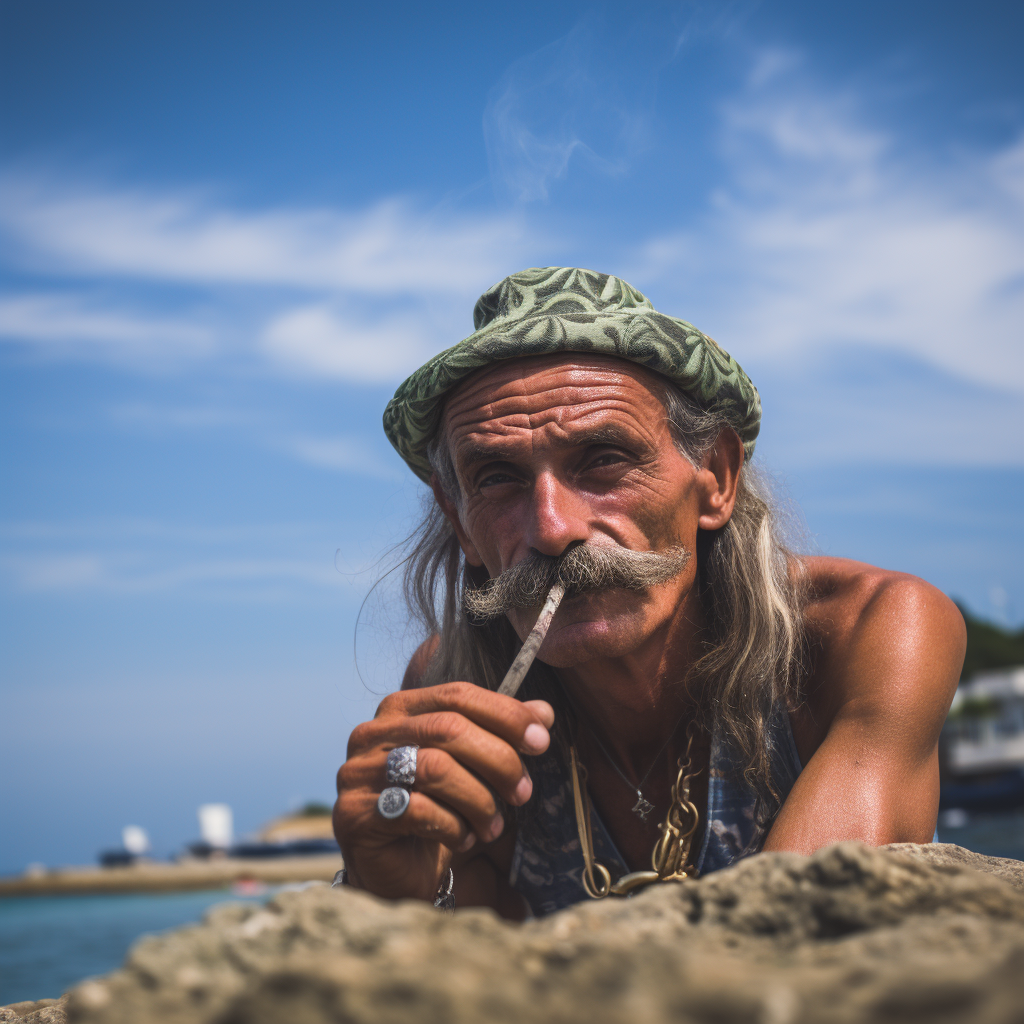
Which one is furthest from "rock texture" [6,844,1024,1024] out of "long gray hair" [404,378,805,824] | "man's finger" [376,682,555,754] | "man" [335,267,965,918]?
"long gray hair" [404,378,805,824]

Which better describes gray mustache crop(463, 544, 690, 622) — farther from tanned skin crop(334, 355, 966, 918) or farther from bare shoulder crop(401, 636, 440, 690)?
bare shoulder crop(401, 636, 440, 690)

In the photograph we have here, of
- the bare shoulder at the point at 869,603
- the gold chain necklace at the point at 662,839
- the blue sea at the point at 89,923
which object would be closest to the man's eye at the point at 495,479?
the gold chain necklace at the point at 662,839

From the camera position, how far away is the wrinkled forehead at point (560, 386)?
8.35ft

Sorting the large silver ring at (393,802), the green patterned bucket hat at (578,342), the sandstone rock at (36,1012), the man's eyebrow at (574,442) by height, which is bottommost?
the sandstone rock at (36,1012)

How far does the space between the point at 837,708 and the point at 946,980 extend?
5.88ft

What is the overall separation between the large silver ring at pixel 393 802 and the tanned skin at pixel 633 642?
1.8 inches

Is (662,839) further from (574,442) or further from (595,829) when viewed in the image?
(574,442)

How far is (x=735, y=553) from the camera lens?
2.78 meters

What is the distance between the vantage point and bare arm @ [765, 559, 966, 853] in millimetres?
1918

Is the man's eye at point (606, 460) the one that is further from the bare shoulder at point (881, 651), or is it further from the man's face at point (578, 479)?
the bare shoulder at point (881, 651)

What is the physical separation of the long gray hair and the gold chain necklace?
17 centimetres

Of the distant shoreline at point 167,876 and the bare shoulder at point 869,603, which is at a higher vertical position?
the bare shoulder at point 869,603

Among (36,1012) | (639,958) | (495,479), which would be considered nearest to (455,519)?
(495,479)

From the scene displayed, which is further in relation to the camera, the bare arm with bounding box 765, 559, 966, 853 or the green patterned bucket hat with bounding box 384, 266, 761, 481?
the green patterned bucket hat with bounding box 384, 266, 761, 481
